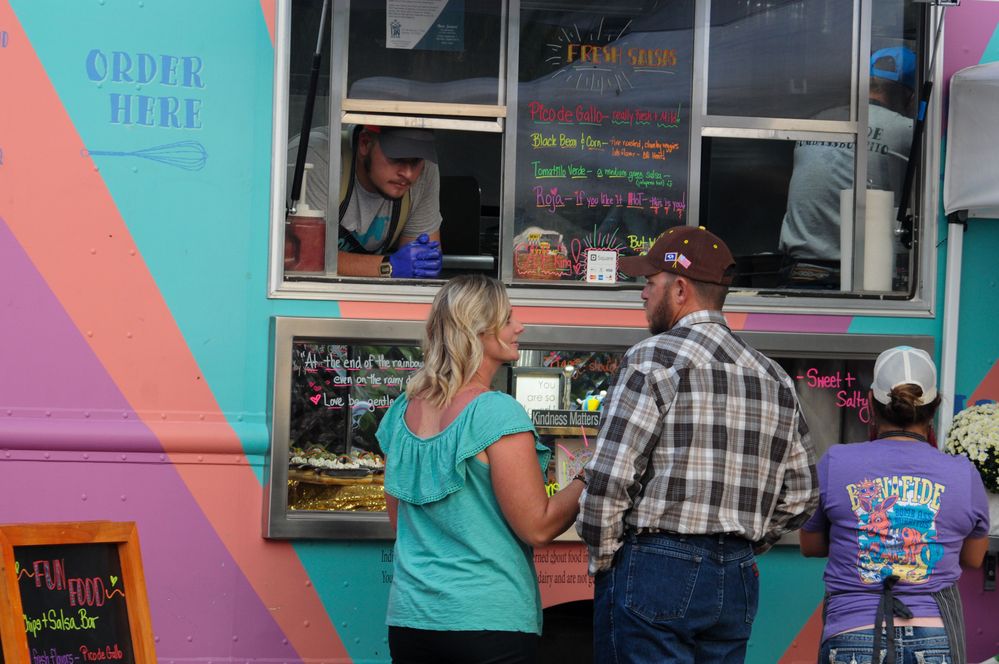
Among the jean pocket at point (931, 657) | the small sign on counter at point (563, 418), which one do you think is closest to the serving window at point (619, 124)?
the small sign on counter at point (563, 418)

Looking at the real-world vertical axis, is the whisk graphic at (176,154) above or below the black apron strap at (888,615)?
above

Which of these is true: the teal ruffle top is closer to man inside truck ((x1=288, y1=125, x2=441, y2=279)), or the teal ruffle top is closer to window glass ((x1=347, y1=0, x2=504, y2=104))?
man inside truck ((x1=288, y1=125, x2=441, y2=279))

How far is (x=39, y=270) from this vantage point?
4.16 metres

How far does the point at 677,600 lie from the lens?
112 inches

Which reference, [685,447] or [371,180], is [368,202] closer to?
→ [371,180]

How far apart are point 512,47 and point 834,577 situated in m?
2.38

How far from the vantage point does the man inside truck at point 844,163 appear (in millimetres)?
4656

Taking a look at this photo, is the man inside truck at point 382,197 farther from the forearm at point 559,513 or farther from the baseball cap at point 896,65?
the baseball cap at point 896,65

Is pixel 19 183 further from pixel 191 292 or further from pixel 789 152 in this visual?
pixel 789 152

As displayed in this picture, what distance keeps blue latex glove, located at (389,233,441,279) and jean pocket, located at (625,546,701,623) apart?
189 centimetres

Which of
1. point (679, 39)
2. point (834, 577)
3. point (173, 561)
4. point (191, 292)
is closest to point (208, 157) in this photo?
point (191, 292)

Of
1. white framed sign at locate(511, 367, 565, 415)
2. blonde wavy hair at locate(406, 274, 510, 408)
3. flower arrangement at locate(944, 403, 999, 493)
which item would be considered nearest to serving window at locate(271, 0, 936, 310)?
white framed sign at locate(511, 367, 565, 415)

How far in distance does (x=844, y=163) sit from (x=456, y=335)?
7.62ft

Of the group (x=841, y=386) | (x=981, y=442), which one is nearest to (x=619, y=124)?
(x=841, y=386)
